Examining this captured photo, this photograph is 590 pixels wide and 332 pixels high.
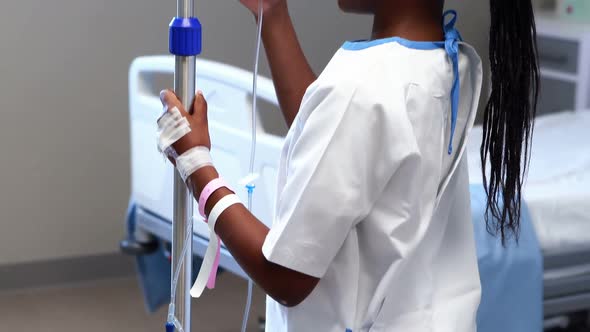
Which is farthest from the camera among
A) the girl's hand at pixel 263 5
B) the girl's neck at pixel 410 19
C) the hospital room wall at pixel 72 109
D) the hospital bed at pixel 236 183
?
the hospital room wall at pixel 72 109

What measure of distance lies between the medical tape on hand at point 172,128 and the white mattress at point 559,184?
1.63 m

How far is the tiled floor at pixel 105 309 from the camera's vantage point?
3277 mm

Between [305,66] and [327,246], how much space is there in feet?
1.16

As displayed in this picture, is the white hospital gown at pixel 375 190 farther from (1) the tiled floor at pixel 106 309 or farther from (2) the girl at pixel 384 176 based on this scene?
(1) the tiled floor at pixel 106 309

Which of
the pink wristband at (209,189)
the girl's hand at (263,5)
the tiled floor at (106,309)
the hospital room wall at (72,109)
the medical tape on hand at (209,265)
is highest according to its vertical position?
the girl's hand at (263,5)

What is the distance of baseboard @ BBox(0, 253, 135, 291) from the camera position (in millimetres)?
3553

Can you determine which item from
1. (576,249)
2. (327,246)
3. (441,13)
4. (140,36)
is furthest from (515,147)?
(140,36)

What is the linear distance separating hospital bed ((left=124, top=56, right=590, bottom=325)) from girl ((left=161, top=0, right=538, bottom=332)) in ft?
3.34

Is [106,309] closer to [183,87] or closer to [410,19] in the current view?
[183,87]

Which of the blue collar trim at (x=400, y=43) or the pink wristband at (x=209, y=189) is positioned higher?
the blue collar trim at (x=400, y=43)

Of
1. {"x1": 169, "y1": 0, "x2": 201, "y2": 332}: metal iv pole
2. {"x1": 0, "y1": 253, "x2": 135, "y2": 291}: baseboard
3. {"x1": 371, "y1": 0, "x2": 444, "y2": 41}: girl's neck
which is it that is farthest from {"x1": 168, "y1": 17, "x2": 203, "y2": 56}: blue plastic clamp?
{"x1": 0, "y1": 253, "x2": 135, "y2": 291}: baseboard

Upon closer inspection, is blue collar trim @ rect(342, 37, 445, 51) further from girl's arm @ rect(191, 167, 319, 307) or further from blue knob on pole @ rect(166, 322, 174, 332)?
blue knob on pole @ rect(166, 322, 174, 332)

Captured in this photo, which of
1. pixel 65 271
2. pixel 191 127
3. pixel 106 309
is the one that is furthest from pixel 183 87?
pixel 65 271

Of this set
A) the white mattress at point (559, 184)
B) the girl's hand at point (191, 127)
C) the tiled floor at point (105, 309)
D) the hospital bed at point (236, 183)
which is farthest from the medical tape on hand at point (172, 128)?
the tiled floor at point (105, 309)
